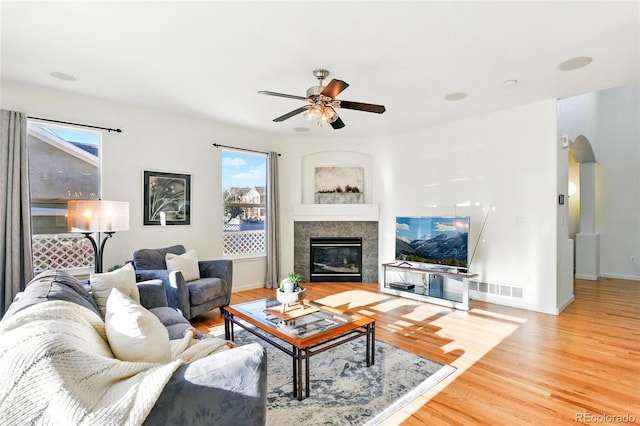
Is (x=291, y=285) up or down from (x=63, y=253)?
down

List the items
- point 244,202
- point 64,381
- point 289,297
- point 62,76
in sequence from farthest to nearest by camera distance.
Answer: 1. point 244,202
2. point 62,76
3. point 289,297
4. point 64,381

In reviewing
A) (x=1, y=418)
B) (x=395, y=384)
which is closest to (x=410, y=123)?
(x=395, y=384)

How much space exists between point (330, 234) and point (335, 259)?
1.60ft

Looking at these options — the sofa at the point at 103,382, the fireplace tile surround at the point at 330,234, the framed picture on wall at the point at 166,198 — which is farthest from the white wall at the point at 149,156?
the sofa at the point at 103,382

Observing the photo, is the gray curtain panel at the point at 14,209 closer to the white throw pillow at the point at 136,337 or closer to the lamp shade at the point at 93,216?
the lamp shade at the point at 93,216

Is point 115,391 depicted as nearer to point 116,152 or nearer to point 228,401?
point 228,401

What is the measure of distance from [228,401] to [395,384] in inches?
64.3

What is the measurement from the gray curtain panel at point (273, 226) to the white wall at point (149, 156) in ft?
0.96

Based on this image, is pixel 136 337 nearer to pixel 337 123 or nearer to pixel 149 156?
pixel 337 123

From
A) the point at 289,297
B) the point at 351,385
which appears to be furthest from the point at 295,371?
the point at 289,297

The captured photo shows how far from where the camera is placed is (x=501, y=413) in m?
2.05

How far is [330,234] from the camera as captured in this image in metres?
6.10

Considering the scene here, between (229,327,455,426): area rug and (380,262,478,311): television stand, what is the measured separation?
5.71 feet

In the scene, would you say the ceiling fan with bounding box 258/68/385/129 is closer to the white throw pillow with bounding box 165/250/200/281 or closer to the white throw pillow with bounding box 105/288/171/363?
the white throw pillow with bounding box 105/288/171/363
